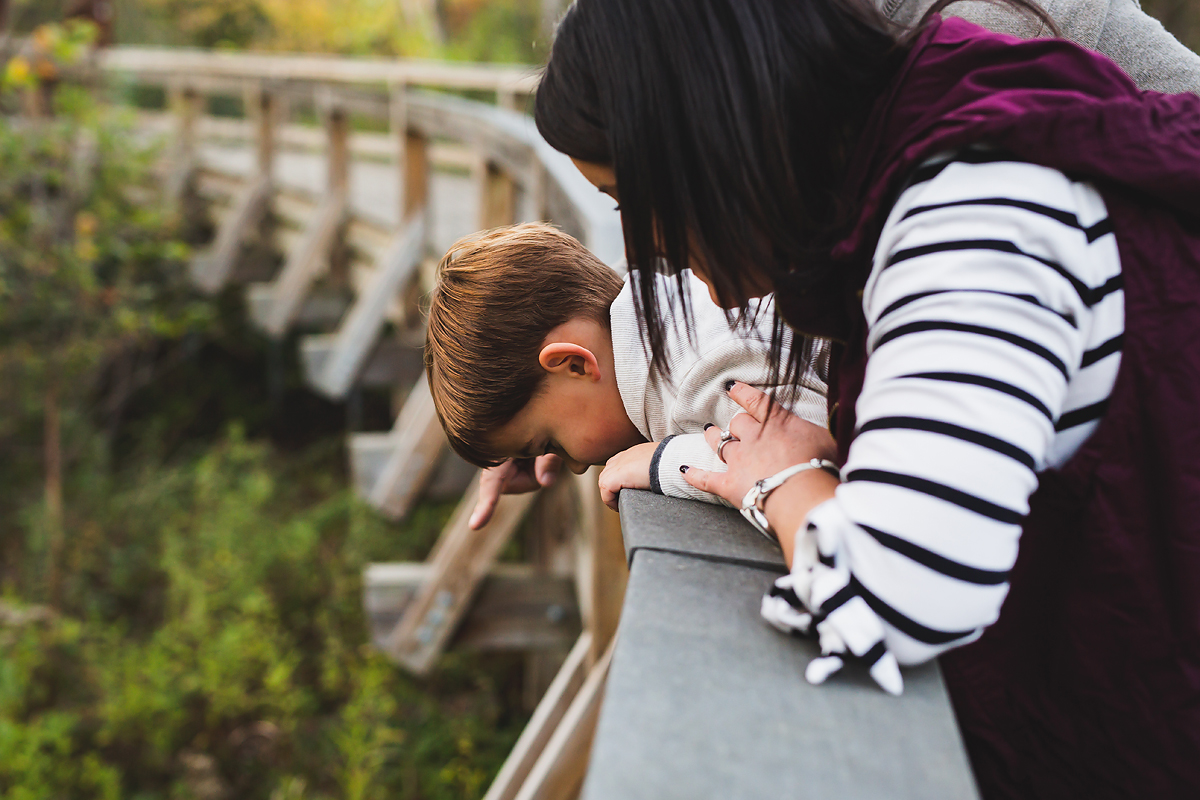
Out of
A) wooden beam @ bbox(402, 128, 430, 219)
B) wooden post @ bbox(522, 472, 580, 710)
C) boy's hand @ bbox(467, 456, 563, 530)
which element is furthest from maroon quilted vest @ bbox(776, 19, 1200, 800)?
wooden beam @ bbox(402, 128, 430, 219)

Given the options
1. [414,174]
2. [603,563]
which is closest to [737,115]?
[603,563]

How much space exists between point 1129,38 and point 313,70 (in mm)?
6031

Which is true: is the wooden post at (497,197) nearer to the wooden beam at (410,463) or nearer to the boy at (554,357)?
the wooden beam at (410,463)

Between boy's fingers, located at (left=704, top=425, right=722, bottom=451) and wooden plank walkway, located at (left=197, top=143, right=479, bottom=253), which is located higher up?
boy's fingers, located at (left=704, top=425, right=722, bottom=451)

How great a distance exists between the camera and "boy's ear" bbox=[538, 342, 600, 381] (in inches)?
60.0

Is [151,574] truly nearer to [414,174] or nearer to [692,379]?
[414,174]

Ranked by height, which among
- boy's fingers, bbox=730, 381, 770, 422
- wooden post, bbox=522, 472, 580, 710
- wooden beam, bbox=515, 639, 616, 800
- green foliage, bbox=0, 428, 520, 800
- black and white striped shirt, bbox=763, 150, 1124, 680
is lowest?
green foliage, bbox=0, 428, 520, 800

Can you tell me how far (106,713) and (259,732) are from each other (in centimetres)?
80

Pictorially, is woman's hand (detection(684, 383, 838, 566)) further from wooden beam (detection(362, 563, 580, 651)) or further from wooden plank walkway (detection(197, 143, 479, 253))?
wooden plank walkway (detection(197, 143, 479, 253))

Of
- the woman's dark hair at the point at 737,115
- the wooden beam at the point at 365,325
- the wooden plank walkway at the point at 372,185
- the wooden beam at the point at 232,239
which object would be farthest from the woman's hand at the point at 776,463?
the wooden beam at the point at 232,239

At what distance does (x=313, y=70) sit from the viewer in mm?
6402

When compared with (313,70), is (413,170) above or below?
below

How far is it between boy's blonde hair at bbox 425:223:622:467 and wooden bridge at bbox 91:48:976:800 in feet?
0.55

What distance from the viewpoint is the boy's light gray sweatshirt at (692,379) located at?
1.26 meters
